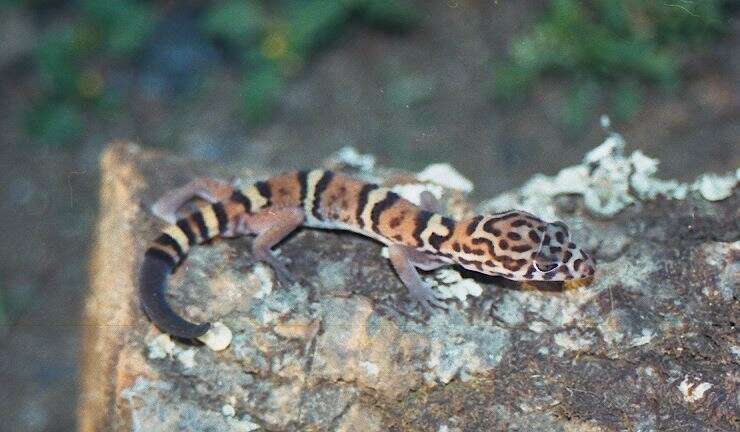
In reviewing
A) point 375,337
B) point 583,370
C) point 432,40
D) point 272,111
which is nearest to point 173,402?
point 375,337

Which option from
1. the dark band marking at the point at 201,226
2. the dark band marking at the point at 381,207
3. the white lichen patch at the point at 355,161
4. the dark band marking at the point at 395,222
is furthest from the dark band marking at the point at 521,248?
the dark band marking at the point at 201,226

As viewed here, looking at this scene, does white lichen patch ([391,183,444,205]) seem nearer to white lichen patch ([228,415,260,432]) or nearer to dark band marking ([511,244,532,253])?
dark band marking ([511,244,532,253])

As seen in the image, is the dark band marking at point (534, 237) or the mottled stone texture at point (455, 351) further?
the dark band marking at point (534, 237)

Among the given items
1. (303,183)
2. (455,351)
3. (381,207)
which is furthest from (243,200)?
(455,351)

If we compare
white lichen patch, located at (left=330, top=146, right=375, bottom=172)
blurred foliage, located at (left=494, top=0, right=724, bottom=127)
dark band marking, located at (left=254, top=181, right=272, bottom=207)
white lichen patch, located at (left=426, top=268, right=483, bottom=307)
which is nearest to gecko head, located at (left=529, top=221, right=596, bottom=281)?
white lichen patch, located at (left=426, top=268, right=483, bottom=307)

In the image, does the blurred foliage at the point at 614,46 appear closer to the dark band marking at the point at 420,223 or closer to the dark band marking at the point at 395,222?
the dark band marking at the point at 420,223
